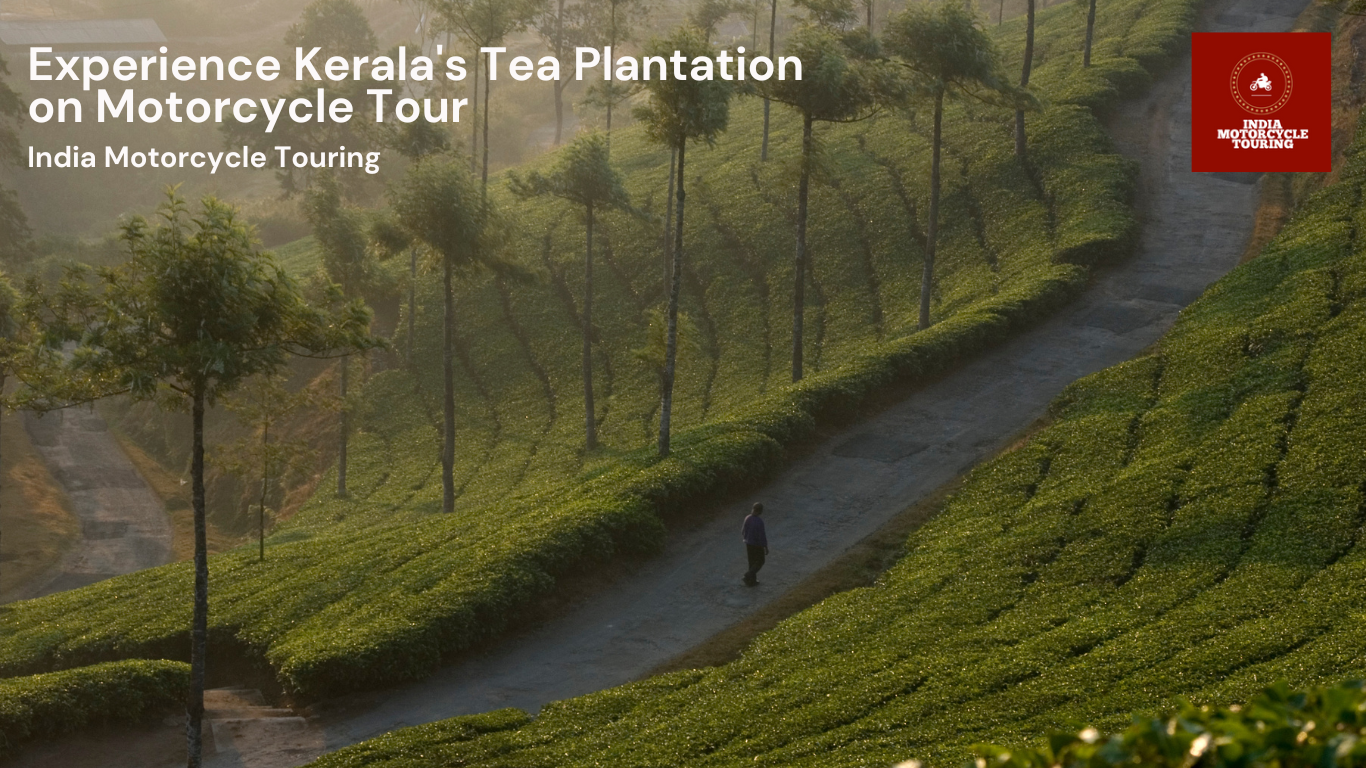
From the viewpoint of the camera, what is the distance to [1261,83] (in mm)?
50406

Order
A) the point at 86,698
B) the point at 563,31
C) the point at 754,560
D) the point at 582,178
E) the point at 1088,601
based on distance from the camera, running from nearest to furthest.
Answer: the point at 1088,601, the point at 86,698, the point at 754,560, the point at 582,178, the point at 563,31

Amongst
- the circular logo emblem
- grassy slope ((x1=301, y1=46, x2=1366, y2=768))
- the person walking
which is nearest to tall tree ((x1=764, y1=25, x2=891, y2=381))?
grassy slope ((x1=301, y1=46, x2=1366, y2=768))

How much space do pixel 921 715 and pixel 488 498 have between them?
25745mm

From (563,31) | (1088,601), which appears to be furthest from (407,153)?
(563,31)

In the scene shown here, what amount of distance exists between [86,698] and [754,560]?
48.0 ft

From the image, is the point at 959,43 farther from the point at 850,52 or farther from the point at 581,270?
the point at 581,270

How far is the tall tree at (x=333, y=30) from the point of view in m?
111

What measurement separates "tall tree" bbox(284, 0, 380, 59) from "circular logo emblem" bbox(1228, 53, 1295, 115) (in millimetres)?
88522

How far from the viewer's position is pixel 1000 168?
54.4 metres

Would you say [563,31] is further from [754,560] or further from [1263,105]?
[754,560]

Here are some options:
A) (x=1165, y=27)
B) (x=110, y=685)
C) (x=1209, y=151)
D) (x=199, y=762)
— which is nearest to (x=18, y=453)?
(x=110, y=685)

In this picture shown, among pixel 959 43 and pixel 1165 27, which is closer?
pixel 959 43

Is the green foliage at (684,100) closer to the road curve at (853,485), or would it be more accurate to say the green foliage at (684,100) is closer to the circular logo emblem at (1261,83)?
the road curve at (853,485)

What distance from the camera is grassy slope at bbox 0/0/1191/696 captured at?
25922mm
